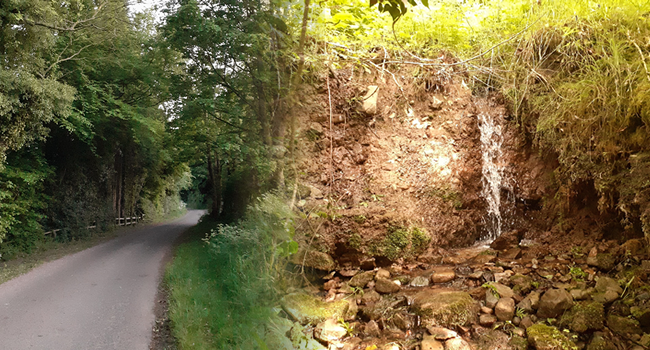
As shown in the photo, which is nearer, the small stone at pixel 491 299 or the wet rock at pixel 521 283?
the small stone at pixel 491 299

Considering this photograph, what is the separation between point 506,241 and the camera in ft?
17.7

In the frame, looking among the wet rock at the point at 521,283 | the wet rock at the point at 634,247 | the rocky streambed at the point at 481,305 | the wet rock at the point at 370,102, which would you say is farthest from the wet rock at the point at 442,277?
the wet rock at the point at 370,102

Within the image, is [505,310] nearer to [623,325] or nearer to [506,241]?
[623,325]

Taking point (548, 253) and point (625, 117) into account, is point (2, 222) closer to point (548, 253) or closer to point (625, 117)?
point (548, 253)

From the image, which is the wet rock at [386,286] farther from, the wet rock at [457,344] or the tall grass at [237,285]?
the tall grass at [237,285]

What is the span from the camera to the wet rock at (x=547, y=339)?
3.41 m

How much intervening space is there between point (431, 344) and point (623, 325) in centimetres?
173

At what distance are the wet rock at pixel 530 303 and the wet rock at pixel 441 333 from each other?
2.62 ft

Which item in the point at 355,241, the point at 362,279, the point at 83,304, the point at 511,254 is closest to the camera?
the point at 362,279

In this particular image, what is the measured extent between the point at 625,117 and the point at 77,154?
49.2 ft

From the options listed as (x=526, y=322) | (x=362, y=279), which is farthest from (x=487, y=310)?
(x=362, y=279)

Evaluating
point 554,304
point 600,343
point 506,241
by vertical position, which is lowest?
point 600,343

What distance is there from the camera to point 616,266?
4172 millimetres

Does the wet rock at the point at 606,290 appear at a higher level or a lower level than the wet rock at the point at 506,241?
lower
